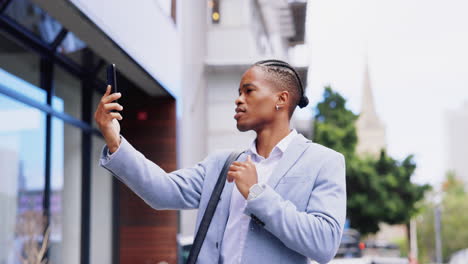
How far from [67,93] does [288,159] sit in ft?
19.7

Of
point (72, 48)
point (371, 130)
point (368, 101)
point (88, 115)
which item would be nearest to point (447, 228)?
point (371, 130)

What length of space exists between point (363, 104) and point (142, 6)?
394ft

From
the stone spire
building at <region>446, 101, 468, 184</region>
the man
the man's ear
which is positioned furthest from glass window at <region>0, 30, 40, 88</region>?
building at <region>446, 101, 468, 184</region>

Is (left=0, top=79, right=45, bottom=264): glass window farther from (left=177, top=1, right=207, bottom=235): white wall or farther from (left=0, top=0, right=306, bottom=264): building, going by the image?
(left=177, top=1, right=207, bottom=235): white wall

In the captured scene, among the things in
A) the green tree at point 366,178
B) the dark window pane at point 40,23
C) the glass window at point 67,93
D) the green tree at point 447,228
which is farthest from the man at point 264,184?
the green tree at point 447,228

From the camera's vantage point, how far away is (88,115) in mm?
8289

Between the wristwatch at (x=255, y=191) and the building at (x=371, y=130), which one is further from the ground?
the building at (x=371, y=130)

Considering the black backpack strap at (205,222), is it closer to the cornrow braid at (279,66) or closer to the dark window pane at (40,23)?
the cornrow braid at (279,66)

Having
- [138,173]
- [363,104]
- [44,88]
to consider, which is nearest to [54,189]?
[44,88]

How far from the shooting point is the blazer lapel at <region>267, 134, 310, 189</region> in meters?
2.07

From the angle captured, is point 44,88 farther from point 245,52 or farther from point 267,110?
point 245,52

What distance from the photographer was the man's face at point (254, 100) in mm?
2166

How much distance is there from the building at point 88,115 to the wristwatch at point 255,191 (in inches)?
138

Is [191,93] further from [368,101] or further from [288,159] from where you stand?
[368,101]
